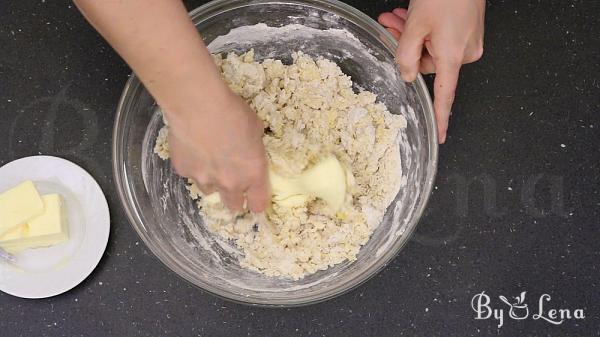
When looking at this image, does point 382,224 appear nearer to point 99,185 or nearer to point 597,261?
point 597,261

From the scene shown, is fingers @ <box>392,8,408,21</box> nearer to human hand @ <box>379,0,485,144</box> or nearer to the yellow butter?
human hand @ <box>379,0,485,144</box>

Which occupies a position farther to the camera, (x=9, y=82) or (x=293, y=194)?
(x=9, y=82)

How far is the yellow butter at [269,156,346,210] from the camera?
1.02m

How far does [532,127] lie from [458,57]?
34 cm

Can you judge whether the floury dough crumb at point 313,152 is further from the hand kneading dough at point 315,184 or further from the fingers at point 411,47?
the fingers at point 411,47

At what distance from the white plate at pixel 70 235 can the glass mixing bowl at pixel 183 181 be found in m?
0.12

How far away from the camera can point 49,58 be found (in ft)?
3.93

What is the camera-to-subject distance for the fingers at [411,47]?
970 millimetres

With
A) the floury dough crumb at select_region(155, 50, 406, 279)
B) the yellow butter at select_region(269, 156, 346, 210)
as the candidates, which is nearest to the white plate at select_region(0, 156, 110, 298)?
the floury dough crumb at select_region(155, 50, 406, 279)

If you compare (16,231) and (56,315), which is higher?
(16,231)

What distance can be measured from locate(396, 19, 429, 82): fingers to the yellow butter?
0.62 feet

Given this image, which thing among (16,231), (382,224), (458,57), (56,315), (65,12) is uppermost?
(65,12)

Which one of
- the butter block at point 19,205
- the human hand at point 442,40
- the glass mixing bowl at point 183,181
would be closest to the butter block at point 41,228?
the butter block at point 19,205

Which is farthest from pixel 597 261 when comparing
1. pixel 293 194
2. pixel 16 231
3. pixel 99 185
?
pixel 16 231
